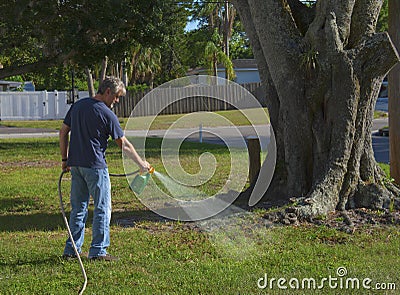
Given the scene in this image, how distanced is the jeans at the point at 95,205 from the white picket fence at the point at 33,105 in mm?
39269

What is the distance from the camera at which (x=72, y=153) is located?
693cm

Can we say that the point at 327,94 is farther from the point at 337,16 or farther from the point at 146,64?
the point at 146,64

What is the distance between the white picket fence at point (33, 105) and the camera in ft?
149

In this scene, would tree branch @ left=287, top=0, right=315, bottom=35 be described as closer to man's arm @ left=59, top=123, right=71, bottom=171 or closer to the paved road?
man's arm @ left=59, top=123, right=71, bottom=171

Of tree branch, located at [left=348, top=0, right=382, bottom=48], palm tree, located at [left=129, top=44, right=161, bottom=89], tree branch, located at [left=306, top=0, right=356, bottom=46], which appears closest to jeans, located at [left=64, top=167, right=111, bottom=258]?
tree branch, located at [left=306, top=0, right=356, bottom=46]

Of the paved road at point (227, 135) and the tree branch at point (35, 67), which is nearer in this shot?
the tree branch at point (35, 67)

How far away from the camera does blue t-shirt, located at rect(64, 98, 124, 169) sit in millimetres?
6832

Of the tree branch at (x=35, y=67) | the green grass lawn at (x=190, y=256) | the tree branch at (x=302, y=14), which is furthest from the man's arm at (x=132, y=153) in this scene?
the tree branch at (x=35, y=67)

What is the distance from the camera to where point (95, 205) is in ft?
22.9

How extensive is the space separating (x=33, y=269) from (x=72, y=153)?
4.00 ft

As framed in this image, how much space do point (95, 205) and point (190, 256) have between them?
112 centimetres

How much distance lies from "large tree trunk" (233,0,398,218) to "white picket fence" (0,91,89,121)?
37.4m

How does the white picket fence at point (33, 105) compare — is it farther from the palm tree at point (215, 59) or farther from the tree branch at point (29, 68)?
the tree branch at point (29, 68)

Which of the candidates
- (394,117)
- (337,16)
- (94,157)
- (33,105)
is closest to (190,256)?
(94,157)
